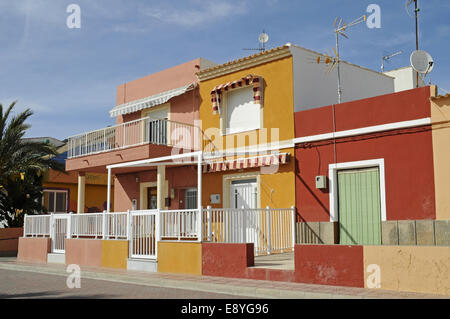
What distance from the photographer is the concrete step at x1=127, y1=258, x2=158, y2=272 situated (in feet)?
42.4

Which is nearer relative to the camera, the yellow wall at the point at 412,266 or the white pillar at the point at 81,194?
the yellow wall at the point at 412,266

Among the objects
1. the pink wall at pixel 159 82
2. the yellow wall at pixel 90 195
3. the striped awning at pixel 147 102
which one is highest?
the pink wall at pixel 159 82

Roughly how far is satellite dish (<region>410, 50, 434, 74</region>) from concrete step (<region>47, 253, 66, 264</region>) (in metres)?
12.1

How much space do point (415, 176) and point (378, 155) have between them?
1075mm

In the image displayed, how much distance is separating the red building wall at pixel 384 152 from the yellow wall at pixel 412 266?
289 centimetres

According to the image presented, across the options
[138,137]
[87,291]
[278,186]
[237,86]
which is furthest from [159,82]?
[87,291]

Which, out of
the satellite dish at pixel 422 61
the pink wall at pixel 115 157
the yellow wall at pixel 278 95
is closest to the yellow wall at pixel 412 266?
the satellite dish at pixel 422 61

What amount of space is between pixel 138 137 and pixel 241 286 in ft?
33.3

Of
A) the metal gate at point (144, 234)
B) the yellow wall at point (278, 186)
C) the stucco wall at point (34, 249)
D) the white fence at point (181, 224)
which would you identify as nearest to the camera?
the white fence at point (181, 224)

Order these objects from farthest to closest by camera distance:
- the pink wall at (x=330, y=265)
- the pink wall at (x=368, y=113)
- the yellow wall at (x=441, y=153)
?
the pink wall at (x=368, y=113) < the yellow wall at (x=441, y=153) < the pink wall at (x=330, y=265)

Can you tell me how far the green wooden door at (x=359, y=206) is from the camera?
A: 472 inches

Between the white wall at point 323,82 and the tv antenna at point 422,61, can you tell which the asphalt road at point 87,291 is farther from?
the tv antenna at point 422,61
